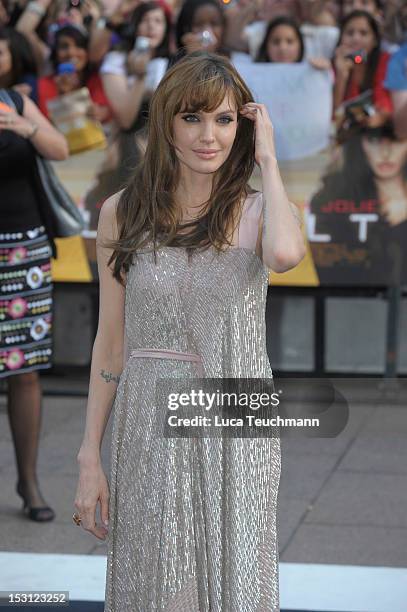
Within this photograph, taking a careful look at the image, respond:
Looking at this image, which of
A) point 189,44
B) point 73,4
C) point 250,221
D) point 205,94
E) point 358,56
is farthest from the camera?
point 73,4

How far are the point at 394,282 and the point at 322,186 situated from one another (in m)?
0.73

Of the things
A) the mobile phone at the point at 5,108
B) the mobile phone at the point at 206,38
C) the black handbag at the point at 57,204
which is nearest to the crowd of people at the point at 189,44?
the mobile phone at the point at 206,38

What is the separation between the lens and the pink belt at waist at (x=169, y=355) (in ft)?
8.54

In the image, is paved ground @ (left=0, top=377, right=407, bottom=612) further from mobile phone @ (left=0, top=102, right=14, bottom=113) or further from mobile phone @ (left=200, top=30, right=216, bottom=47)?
mobile phone @ (left=200, top=30, right=216, bottom=47)

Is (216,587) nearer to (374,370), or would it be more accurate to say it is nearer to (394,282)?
(394,282)

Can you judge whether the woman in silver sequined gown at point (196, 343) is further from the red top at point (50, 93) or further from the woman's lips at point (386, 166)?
the red top at point (50, 93)

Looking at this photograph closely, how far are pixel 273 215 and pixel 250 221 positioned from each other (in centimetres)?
10

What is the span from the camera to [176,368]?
2613 millimetres

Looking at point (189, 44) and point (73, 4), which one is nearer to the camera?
point (189, 44)

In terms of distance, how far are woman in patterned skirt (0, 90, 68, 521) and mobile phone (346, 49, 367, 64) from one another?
7.93 feet

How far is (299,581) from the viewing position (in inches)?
172

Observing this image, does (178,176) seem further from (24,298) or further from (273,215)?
(24,298)

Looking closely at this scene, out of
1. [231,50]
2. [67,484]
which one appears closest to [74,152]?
[231,50]

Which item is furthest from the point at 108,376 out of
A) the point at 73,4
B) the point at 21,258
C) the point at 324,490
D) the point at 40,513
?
the point at 73,4
